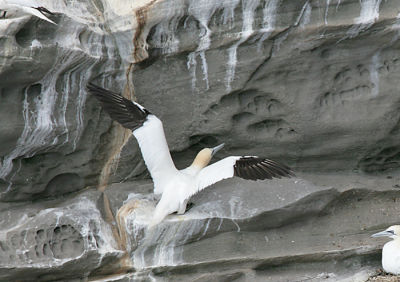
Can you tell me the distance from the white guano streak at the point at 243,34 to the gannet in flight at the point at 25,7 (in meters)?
1.43

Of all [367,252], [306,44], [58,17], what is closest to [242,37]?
[306,44]

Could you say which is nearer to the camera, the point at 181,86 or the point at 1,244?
the point at 1,244

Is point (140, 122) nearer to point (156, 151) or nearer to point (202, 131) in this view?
point (156, 151)

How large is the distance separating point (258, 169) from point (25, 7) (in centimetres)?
202

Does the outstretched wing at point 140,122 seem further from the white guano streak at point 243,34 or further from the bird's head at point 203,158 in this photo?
the white guano streak at point 243,34

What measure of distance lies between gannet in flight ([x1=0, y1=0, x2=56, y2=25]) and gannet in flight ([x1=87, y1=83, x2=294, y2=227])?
2.16ft

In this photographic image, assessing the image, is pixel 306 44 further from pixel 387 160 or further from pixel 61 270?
pixel 61 270

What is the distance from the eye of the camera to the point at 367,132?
6.94 m

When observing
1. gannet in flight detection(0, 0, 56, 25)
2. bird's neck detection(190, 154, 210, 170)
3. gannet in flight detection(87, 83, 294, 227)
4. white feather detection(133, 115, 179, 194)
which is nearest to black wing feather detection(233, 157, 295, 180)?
gannet in flight detection(87, 83, 294, 227)

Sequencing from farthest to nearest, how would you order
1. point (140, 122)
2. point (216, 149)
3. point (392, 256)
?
point (216, 149), point (140, 122), point (392, 256)

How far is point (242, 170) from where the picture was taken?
247 inches

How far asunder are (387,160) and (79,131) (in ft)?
8.33

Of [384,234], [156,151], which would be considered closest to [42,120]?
[156,151]

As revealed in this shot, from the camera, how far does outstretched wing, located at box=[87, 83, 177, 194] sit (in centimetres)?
636
